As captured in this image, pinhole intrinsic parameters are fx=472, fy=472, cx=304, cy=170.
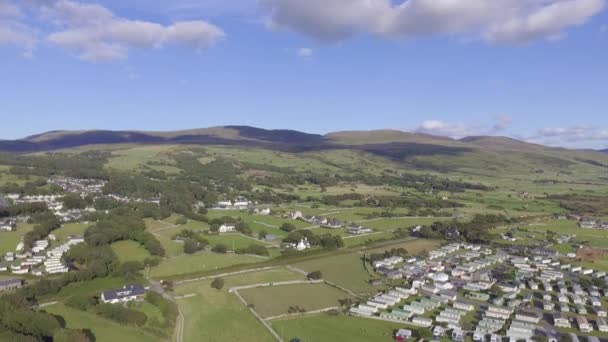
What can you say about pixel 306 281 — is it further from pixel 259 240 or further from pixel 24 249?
pixel 24 249

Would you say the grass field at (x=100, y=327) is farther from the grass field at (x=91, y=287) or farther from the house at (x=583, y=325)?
Result: the house at (x=583, y=325)

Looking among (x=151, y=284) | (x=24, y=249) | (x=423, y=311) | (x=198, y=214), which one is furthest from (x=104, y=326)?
(x=198, y=214)

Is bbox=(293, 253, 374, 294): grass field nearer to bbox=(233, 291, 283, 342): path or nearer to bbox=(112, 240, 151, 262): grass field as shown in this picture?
bbox=(233, 291, 283, 342): path

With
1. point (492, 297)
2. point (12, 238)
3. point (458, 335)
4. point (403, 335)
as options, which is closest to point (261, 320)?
point (403, 335)

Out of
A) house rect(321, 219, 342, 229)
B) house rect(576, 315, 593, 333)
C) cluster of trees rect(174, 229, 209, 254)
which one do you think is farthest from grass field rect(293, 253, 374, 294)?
house rect(576, 315, 593, 333)

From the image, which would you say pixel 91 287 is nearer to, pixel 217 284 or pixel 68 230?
pixel 217 284
